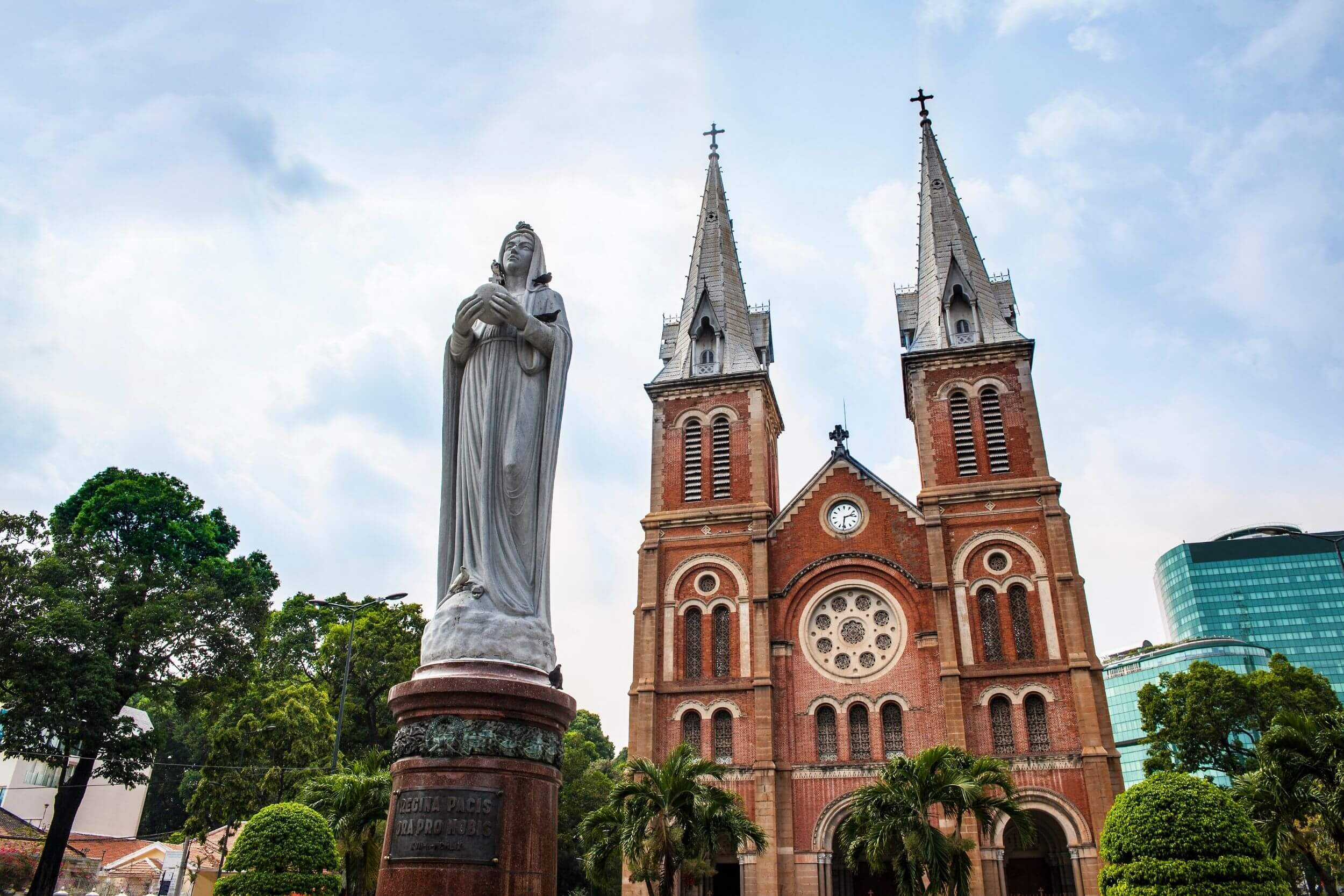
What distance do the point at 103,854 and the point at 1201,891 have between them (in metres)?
36.6

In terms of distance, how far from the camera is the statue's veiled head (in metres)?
7.28

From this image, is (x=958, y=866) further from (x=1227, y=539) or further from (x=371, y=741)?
(x=1227, y=539)

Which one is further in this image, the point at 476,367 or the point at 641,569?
the point at 641,569

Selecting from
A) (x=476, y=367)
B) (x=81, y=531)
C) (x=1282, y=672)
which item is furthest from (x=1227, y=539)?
(x=476, y=367)

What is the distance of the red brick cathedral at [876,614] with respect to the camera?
25969mm

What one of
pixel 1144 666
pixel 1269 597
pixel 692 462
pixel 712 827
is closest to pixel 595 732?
pixel 692 462

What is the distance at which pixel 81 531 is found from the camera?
84.7ft

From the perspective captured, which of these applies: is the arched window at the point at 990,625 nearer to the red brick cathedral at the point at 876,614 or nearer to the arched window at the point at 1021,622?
the red brick cathedral at the point at 876,614

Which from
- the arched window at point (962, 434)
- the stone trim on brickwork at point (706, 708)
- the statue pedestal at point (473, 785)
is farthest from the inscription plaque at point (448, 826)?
the arched window at point (962, 434)

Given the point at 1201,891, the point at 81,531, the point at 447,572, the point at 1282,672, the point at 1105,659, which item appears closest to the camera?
the point at 447,572

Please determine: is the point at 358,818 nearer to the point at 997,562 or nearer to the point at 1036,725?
the point at 1036,725

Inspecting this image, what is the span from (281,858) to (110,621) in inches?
510

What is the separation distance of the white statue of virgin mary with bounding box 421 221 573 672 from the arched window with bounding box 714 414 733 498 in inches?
982

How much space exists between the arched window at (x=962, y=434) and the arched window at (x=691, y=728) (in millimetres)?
10856
